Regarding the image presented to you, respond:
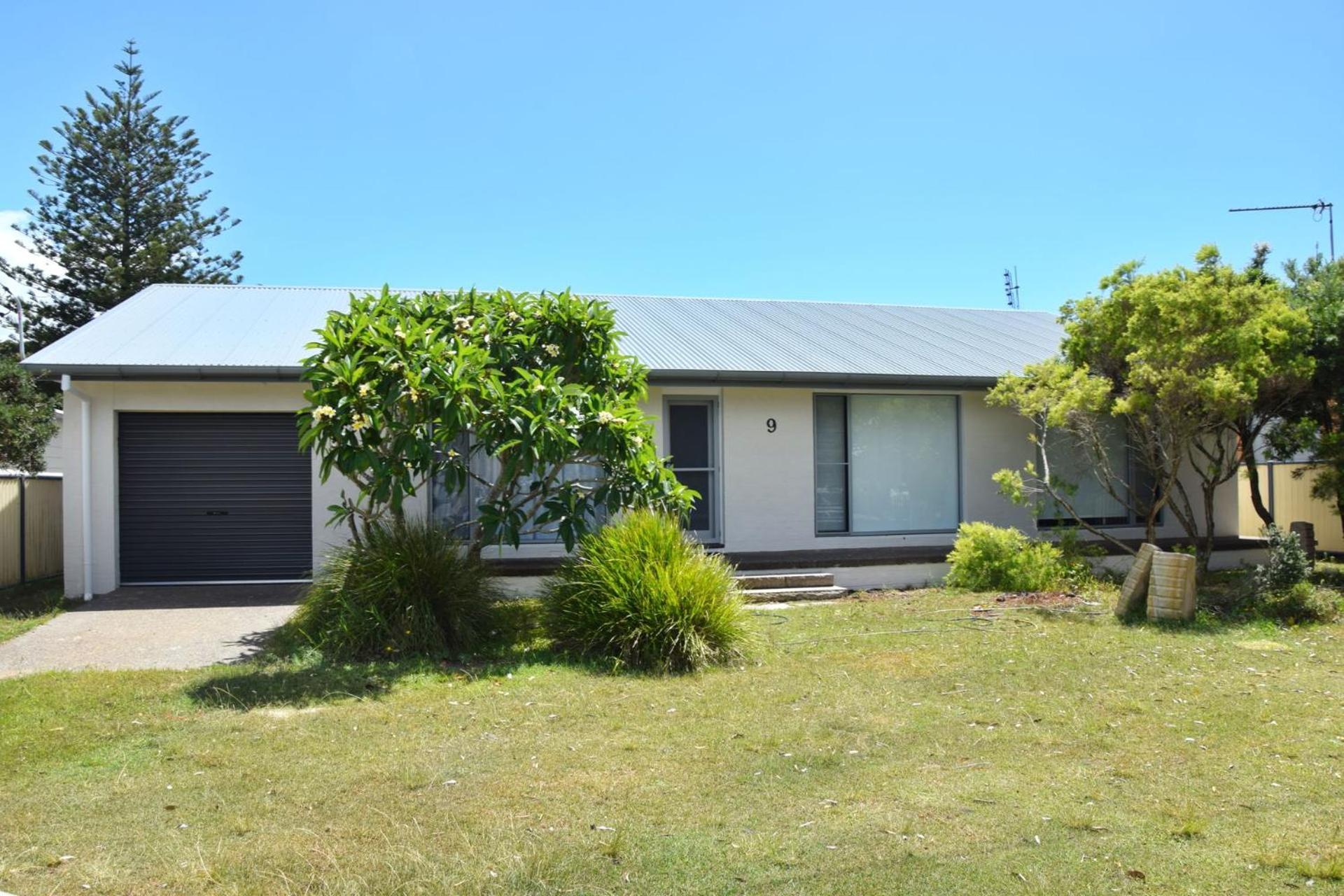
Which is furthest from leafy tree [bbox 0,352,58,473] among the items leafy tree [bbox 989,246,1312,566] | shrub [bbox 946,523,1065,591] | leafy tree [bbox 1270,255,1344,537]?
leafy tree [bbox 1270,255,1344,537]

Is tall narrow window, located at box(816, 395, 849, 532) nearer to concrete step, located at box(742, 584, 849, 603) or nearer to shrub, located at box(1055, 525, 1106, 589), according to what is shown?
concrete step, located at box(742, 584, 849, 603)

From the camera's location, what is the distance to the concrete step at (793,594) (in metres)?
10.8

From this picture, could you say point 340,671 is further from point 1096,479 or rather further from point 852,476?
point 1096,479

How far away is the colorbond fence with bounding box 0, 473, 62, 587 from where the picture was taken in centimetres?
1248

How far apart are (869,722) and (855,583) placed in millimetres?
5705

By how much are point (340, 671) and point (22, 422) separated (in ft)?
30.5

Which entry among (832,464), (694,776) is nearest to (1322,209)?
(832,464)

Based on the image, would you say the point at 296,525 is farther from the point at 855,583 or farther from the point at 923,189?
the point at 923,189

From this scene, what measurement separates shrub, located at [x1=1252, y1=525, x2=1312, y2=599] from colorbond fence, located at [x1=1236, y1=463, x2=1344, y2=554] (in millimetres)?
6237

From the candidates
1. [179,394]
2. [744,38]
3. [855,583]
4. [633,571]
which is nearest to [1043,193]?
[744,38]

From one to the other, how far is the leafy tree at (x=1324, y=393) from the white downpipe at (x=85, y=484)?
1378cm

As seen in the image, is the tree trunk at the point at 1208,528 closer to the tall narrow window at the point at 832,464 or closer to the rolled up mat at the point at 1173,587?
the rolled up mat at the point at 1173,587

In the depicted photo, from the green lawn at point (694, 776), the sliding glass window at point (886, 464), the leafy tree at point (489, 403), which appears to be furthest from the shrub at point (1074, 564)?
the leafy tree at point (489, 403)

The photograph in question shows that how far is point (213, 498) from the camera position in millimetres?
11664
